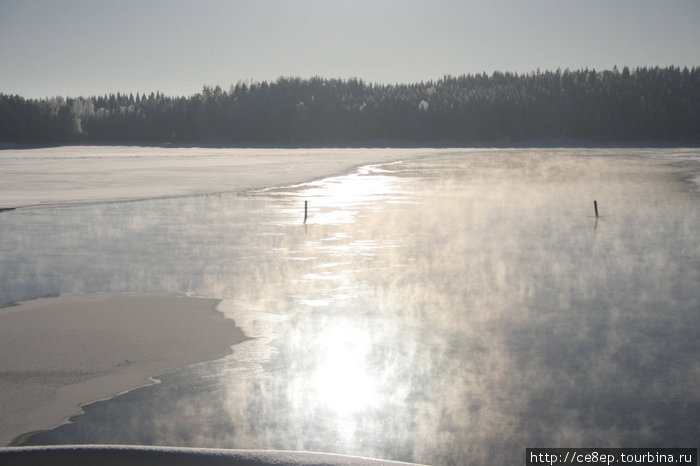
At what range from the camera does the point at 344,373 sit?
8742 millimetres

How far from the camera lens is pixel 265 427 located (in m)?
7.20

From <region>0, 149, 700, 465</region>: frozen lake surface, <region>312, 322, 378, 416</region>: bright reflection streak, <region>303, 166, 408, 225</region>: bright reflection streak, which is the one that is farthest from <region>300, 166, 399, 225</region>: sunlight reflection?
<region>312, 322, 378, 416</region>: bright reflection streak

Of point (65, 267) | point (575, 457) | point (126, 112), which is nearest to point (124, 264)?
point (65, 267)

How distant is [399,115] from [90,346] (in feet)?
507

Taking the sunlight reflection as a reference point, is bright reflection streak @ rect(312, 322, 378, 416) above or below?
below

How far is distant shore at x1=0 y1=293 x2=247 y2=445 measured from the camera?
7.95 metres

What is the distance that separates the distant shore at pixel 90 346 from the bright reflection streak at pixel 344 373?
1346 mm

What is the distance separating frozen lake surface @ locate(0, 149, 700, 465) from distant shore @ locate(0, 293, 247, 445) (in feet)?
1.08

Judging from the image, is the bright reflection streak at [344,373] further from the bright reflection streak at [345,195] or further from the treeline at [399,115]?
the treeline at [399,115]

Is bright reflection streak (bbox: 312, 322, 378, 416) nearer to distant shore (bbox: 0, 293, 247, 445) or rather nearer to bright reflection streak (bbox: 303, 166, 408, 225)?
distant shore (bbox: 0, 293, 247, 445)

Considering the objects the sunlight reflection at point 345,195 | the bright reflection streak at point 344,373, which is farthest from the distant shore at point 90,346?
the sunlight reflection at point 345,195

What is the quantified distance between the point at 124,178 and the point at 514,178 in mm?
22996

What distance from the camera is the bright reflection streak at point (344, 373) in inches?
309

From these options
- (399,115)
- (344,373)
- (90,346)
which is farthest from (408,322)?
(399,115)
